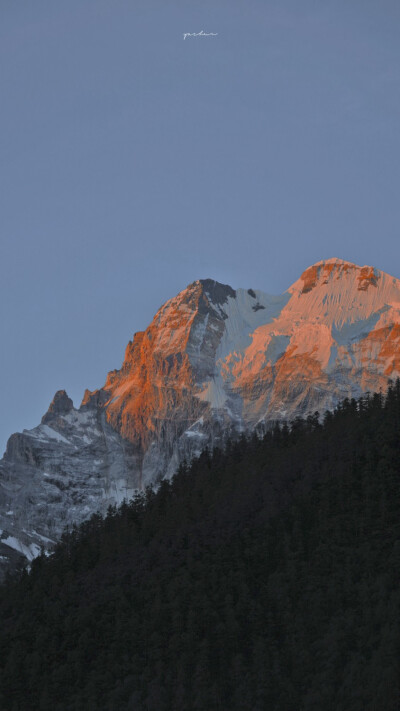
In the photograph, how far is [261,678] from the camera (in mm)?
114062

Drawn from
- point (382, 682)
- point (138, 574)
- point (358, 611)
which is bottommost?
point (382, 682)

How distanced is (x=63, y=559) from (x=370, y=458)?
1684 inches

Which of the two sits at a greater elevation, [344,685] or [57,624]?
[57,624]

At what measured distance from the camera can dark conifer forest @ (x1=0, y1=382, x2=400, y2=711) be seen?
114 meters

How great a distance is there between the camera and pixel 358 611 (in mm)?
118750

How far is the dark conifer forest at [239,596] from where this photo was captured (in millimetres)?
114188

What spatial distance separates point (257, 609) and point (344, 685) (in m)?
20.5

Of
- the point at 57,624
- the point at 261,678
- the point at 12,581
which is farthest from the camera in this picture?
the point at 12,581

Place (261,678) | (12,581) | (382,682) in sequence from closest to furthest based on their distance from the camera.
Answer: (382,682)
(261,678)
(12,581)

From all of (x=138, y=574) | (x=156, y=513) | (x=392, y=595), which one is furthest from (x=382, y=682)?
(x=156, y=513)

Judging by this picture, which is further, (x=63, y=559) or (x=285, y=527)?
(x=63, y=559)

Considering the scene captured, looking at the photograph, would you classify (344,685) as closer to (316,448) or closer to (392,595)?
(392,595)

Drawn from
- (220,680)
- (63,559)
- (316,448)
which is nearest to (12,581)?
(63,559)

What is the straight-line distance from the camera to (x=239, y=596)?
131m
